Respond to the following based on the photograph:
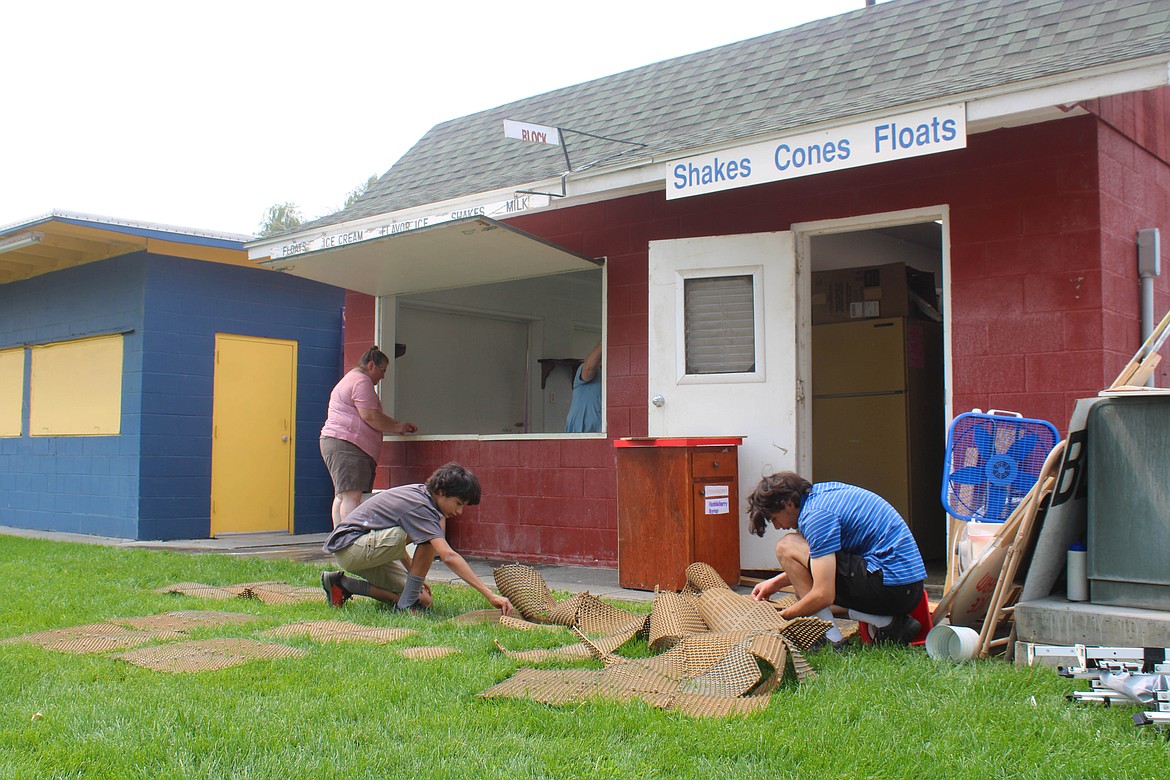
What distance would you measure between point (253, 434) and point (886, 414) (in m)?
6.74

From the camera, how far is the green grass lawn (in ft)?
9.32

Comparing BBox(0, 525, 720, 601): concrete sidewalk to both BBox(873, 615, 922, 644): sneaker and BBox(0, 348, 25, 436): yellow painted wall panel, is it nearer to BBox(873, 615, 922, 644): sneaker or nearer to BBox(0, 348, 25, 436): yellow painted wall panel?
BBox(0, 348, 25, 436): yellow painted wall panel

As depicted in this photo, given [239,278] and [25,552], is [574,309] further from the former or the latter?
[25,552]

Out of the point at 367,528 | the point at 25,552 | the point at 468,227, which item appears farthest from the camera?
the point at 25,552

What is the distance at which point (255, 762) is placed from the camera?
288 cm

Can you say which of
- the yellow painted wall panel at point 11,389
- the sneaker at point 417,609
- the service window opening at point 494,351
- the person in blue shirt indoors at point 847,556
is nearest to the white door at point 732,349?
the person in blue shirt indoors at point 847,556

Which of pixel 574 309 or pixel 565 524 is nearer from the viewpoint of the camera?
pixel 565 524

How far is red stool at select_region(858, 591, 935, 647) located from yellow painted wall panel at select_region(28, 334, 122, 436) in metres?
8.63

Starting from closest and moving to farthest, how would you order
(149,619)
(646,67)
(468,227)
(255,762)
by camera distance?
(255,762), (149,619), (468,227), (646,67)

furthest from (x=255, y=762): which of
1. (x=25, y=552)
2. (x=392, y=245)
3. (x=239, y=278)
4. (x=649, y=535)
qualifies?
(x=239, y=278)

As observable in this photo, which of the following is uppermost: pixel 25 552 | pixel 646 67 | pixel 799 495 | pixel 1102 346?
pixel 646 67

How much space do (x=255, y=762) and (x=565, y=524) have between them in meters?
5.02

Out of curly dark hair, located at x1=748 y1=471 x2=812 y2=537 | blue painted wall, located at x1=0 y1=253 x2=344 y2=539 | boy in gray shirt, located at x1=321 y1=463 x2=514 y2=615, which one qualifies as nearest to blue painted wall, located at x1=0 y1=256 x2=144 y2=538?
Result: blue painted wall, located at x1=0 y1=253 x2=344 y2=539

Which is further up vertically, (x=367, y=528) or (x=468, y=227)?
(x=468, y=227)
